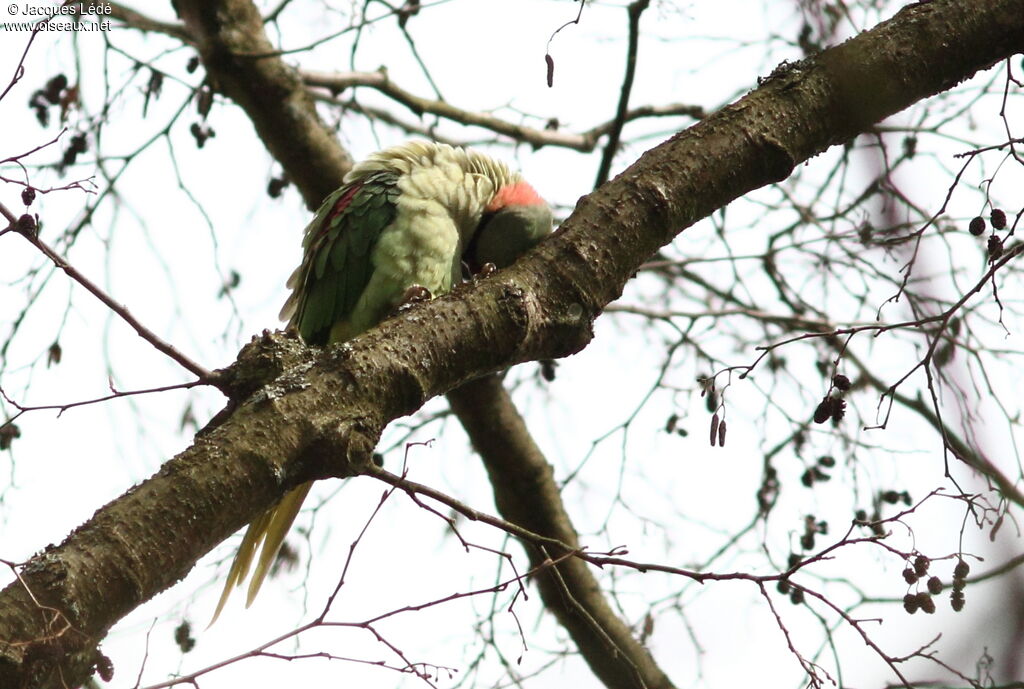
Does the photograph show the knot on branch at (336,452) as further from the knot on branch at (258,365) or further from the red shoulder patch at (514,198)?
the red shoulder patch at (514,198)

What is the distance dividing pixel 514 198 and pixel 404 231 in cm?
52

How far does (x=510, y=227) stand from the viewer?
4.14 meters

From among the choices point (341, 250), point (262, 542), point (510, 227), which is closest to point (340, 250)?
point (341, 250)

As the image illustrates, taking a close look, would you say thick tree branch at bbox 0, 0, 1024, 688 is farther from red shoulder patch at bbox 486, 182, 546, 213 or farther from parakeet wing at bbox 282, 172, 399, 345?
parakeet wing at bbox 282, 172, 399, 345

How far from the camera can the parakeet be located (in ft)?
13.8

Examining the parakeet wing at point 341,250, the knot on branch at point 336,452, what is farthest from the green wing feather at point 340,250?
the knot on branch at point 336,452

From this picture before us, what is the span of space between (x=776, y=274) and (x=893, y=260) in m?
1.23

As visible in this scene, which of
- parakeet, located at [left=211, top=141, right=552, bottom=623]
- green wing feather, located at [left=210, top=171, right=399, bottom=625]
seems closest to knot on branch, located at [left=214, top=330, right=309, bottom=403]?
parakeet, located at [left=211, top=141, right=552, bottom=623]

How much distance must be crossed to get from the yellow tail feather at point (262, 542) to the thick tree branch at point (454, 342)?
1644 mm

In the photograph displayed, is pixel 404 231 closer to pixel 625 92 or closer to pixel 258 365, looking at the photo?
pixel 625 92

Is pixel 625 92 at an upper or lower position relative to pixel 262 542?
upper

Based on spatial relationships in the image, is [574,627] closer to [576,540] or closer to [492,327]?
[576,540]

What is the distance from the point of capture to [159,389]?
2.20 metres

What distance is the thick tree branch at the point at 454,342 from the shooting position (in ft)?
5.75
